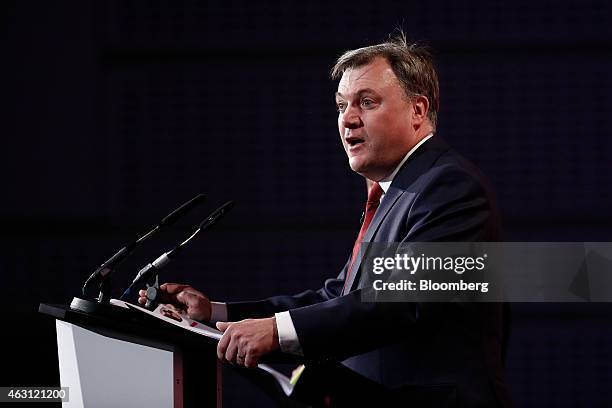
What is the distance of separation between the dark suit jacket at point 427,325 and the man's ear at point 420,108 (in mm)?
202

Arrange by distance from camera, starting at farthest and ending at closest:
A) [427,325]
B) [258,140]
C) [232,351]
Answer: [258,140], [427,325], [232,351]

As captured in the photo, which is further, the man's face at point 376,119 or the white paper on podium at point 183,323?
the man's face at point 376,119

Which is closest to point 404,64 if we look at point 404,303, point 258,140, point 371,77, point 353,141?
point 371,77

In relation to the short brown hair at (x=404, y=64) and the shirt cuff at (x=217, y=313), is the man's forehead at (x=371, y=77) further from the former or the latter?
the shirt cuff at (x=217, y=313)

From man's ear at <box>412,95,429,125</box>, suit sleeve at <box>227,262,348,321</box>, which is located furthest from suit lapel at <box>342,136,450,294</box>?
suit sleeve at <box>227,262,348,321</box>

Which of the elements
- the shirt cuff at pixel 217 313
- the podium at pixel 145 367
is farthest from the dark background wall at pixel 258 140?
the podium at pixel 145 367

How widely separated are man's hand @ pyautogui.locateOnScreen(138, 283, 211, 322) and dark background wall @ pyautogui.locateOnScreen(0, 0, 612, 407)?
95 centimetres

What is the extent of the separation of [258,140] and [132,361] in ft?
5.07

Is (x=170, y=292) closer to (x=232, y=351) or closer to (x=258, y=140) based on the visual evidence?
(x=232, y=351)

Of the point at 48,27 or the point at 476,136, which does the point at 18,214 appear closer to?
the point at 48,27

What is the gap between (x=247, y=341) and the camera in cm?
146

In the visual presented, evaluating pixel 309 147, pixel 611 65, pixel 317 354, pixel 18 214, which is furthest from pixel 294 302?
pixel 611 65

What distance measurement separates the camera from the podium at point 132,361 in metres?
1.43

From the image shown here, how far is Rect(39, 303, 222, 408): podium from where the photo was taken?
56.1 inches
